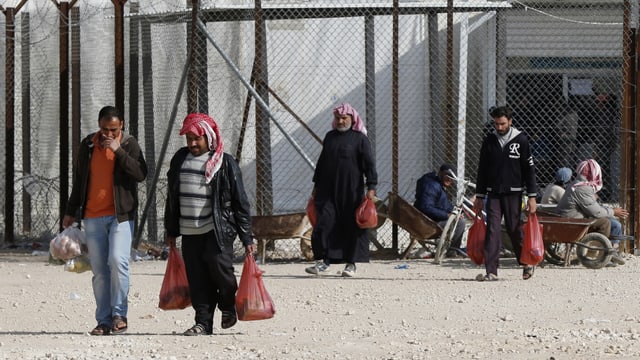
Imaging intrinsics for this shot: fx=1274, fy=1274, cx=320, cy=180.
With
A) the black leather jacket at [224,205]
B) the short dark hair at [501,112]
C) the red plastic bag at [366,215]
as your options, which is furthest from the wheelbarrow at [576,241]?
the black leather jacket at [224,205]

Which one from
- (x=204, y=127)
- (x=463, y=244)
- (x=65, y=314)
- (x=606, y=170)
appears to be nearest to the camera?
(x=204, y=127)

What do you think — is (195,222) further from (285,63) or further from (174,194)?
(285,63)

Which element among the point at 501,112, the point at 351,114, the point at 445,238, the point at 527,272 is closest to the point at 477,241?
the point at 527,272

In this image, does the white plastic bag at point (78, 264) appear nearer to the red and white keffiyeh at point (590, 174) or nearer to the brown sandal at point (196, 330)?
the brown sandal at point (196, 330)

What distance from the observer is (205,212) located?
7711 millimetres

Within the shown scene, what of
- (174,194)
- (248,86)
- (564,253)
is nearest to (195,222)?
(174,194)

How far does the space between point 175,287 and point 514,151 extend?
4077mm

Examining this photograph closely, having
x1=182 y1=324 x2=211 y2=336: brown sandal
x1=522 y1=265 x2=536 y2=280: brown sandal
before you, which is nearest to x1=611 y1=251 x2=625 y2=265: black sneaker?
x1=522 y1=265 x2=536 y2=280: brown sandal

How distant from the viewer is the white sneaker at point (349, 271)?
1128cm

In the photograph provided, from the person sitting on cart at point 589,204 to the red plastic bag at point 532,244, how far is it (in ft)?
3.84

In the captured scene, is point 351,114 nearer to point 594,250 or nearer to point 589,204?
point 589,204

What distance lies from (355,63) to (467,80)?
144 cm

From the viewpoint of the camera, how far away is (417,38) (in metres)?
16.1

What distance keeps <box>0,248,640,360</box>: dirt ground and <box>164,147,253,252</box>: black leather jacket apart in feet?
2.09
